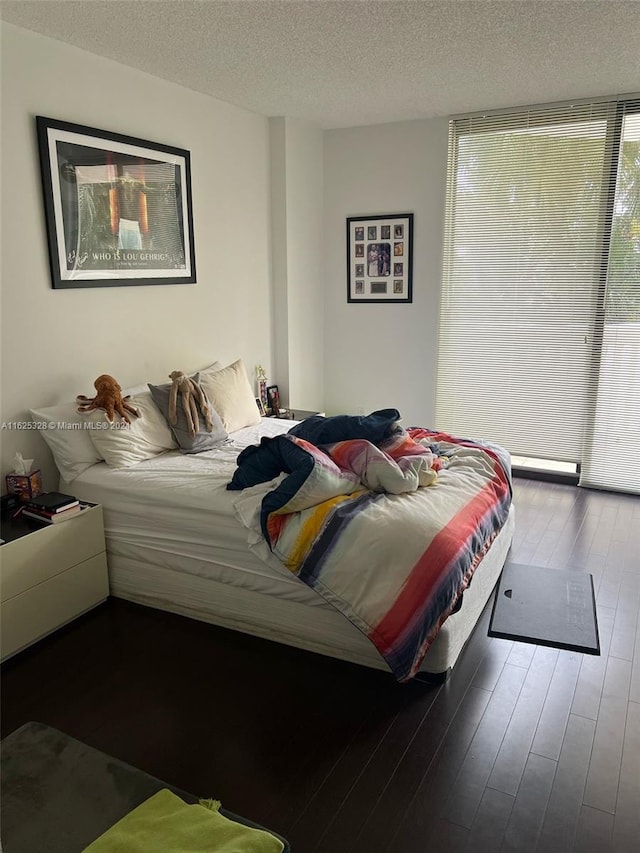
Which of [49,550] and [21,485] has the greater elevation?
[21,485]

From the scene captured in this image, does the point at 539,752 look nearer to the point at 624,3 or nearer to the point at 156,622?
the point at 156,622

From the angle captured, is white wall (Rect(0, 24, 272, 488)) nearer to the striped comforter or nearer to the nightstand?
the nightstand

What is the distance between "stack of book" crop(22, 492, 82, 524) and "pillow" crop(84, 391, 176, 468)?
1.11 ft

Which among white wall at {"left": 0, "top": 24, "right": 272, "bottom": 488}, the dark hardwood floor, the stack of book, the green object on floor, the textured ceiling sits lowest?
the dark hardwood floor

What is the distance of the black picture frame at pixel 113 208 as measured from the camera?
10.3 feet

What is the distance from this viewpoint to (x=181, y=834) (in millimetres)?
1396

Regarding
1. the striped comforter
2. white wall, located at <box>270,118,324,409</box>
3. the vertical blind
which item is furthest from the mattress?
white wall, located at <box>270,118,324,409</box>

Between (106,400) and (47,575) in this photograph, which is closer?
(47,575)

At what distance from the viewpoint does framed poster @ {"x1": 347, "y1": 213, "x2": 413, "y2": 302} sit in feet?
16.3

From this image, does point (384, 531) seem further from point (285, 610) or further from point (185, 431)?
point (185, 431)

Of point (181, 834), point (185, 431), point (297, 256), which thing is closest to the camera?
point (181, 834)

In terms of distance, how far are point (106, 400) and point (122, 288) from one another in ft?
2.43

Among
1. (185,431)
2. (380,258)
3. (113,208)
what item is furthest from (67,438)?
(380,258)

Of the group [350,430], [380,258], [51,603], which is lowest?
[51,603]
